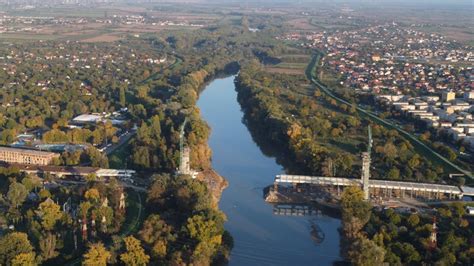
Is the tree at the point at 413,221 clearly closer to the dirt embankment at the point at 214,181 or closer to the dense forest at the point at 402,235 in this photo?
the dense forest at the point at 402,235

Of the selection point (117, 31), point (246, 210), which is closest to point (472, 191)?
point (246, 210)

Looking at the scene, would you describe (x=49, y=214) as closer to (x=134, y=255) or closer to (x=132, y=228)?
(x=132, y=228)

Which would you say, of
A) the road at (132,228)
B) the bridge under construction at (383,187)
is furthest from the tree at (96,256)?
the bridge under construction at (383,187)

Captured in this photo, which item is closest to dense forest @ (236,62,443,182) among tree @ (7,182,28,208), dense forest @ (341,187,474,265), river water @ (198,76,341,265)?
river water @ (198,76,341,265)

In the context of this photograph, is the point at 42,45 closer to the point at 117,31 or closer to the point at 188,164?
the point at 117,31

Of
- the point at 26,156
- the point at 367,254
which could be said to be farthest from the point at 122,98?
the point at 367,254

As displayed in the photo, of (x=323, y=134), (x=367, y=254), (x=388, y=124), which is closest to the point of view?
(x=367, y=254)
